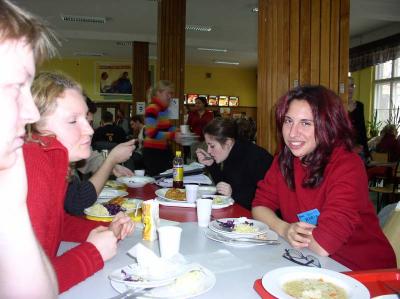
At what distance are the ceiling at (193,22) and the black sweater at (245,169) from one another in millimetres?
4499

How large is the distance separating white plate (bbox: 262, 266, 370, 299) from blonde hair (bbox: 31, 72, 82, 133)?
90cm

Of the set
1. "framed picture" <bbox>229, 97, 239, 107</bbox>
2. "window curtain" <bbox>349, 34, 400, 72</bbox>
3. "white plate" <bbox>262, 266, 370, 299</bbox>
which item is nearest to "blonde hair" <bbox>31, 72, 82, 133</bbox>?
"white plate" <bbox>262, 266, 370, 299</bbox>

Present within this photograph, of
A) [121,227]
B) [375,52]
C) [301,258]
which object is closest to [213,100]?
[375,52]

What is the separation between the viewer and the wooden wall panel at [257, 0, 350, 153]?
3152 millimetres

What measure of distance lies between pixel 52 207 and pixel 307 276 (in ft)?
2.47

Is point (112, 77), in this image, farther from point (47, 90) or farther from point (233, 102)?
point (47, 90)

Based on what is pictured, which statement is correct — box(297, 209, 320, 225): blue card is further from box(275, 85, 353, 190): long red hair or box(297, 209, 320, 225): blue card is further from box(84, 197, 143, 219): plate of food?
box(84, 197, 143, 219): plate of food

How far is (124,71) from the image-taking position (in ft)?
49.1

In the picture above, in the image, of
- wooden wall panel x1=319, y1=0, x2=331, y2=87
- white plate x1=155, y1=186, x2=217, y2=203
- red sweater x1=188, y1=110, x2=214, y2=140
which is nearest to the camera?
white plate x1=155, y1=186, x2=217, y2=203

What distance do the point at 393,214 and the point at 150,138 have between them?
10.9ft

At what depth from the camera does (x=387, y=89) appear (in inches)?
431

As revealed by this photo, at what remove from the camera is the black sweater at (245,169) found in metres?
2.86

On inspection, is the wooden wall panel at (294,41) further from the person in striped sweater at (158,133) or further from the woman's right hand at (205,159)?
the person in striped sweater at (158,133)

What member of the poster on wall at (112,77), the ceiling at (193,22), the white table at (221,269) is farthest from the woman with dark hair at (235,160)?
the poster on wall at (112,77)
